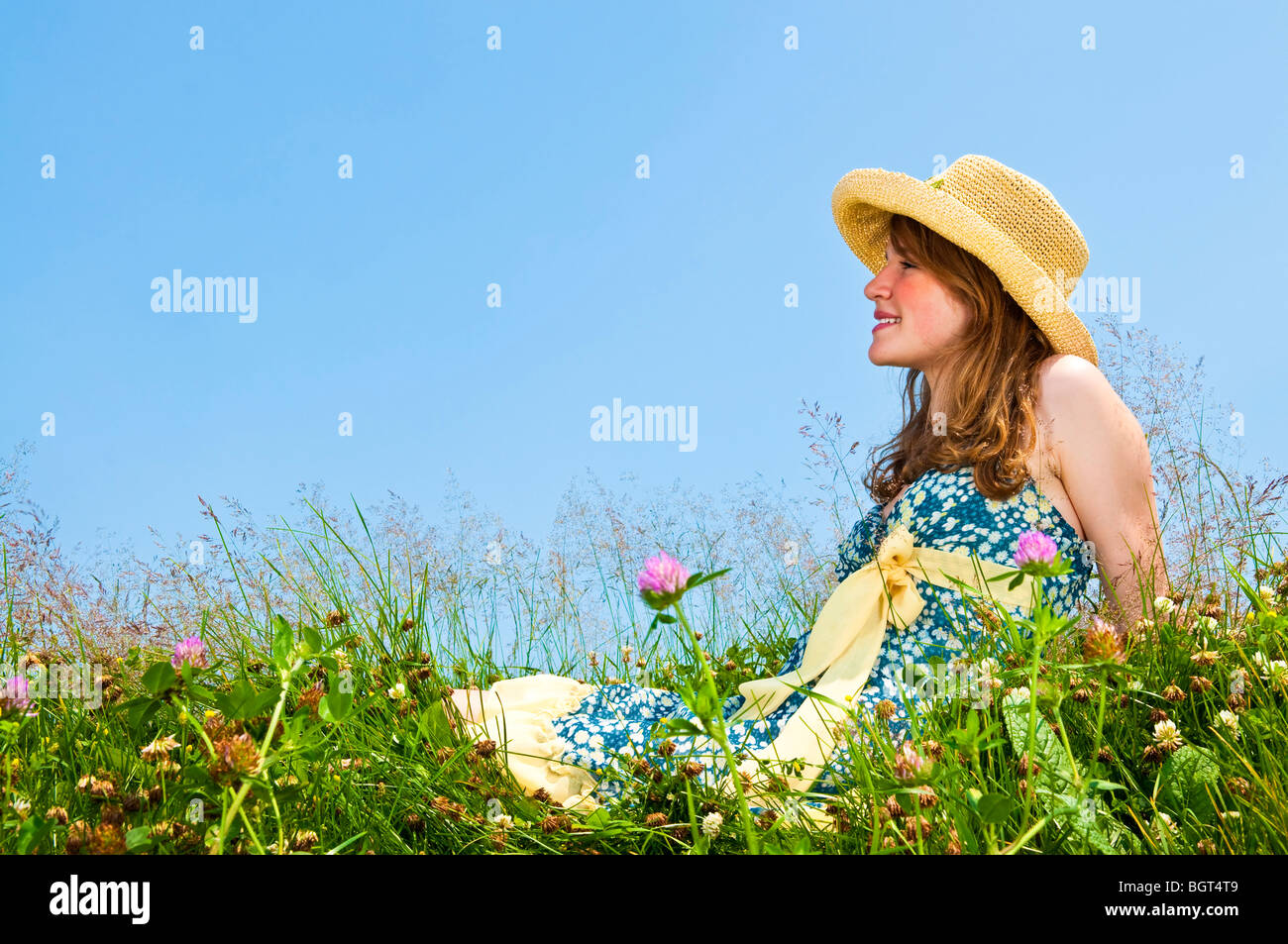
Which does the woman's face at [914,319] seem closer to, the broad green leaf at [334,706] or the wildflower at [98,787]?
the broad green leaf at [334,706]

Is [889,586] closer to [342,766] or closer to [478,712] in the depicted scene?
[478,712]

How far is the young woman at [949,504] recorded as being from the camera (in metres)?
2.30

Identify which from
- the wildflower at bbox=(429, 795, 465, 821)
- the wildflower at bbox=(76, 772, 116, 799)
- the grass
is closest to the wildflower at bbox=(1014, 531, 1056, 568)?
the grass

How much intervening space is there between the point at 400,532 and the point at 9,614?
1.19 meters

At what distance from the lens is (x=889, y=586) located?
252 cm

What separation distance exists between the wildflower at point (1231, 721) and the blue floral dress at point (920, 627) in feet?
1.50

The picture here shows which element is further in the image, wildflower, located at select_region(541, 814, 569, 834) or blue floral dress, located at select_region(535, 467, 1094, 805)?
blue floral dress, located at select_region(535, 467, 1094, 805)

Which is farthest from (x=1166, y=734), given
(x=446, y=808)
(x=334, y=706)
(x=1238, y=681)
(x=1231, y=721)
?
(x=334, y=706)

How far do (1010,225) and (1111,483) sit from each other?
0.90 meters

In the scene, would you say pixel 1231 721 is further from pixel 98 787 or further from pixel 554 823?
pixel 98 787

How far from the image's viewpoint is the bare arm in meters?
2.50

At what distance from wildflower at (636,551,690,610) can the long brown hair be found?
174 centimetres

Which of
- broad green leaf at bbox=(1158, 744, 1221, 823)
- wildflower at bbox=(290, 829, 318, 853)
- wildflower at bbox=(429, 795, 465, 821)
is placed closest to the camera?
wildflower at bbox=(290, 829, 318, 853)

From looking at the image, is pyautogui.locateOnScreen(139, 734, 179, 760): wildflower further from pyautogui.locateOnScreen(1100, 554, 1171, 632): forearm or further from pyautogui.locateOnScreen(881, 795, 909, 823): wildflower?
pyautogui.locateOnScreen(1100, 554, 1171, 632): forearm
